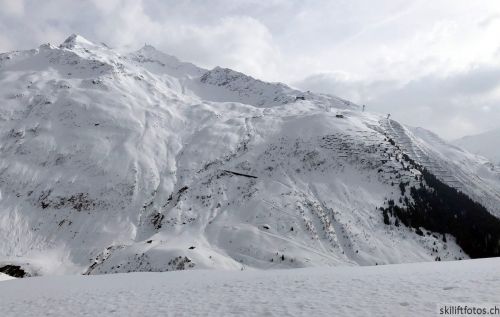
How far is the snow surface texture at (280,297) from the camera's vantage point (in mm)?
13023

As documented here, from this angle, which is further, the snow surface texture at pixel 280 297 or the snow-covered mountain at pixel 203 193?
the snow-covered mountain at pixel 203 193

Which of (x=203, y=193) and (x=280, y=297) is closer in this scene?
(x=280, y=297)

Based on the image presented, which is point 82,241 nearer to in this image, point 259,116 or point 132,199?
point 132,199

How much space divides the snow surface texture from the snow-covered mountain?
49.1 metres

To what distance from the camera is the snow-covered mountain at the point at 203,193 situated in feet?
256

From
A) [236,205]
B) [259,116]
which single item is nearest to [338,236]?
[236,205]

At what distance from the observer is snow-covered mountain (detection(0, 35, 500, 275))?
78000 millimetres

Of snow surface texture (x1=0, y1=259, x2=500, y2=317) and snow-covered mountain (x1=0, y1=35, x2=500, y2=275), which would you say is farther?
snow-covered mountain (x1=0, y1=35, x2=500, y2=275)

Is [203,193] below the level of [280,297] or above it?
above

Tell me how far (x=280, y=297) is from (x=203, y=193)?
83315 mm

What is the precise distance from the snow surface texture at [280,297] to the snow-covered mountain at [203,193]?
49091 mm

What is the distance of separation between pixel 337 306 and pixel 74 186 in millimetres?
98655

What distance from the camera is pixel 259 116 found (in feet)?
509

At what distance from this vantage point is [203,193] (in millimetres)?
97812
